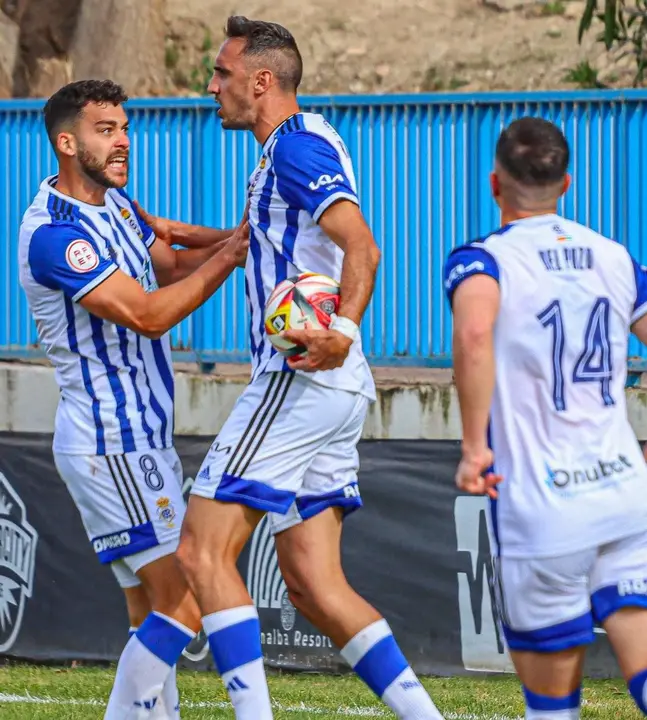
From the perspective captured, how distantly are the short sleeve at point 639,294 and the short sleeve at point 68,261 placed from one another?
1.78 m

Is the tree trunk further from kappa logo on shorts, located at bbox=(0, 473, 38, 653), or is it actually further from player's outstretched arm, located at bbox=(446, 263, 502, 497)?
player's outstretched arm, located at bbox=(446, 263, 502, 497)

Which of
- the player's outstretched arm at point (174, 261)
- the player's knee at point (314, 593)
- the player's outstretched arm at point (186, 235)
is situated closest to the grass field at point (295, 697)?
the player's knee at point (314, 593)

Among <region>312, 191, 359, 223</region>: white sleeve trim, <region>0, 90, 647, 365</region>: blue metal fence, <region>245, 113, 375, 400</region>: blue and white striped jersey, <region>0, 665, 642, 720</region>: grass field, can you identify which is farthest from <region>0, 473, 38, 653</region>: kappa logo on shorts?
<region>312, 191, 359, 223</region>: white sleeve trim

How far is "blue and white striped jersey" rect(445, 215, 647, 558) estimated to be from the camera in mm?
4035

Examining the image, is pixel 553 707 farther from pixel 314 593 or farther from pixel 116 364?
pixel 116 364

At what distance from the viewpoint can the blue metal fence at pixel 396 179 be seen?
8.33m

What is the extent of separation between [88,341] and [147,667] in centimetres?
111

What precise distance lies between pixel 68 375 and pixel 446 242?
3.72 metres

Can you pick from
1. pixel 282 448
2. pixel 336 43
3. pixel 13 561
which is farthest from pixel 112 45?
pixel 282 448

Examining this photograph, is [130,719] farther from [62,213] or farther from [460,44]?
[460,44]

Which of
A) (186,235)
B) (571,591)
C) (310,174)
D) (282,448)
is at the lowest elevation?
(571,591)

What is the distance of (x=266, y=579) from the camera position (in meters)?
7.66

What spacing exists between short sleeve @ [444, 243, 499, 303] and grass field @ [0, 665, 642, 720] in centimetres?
277

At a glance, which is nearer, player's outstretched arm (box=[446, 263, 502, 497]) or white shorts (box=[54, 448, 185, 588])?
player's outstretched arm (box=[446, 263, 502, 497])
